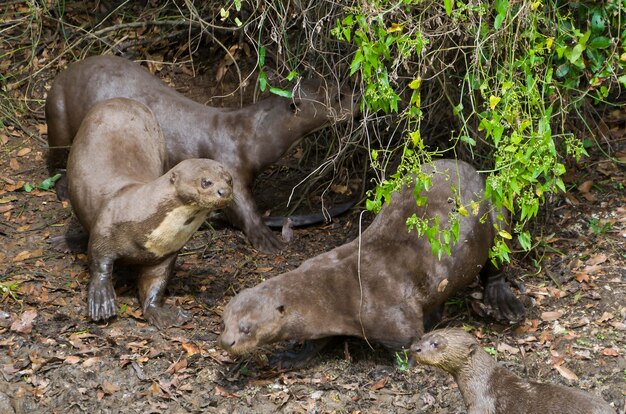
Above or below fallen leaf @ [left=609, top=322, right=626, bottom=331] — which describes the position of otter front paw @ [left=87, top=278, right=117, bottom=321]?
below

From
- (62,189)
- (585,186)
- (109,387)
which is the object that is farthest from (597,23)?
(62,189)

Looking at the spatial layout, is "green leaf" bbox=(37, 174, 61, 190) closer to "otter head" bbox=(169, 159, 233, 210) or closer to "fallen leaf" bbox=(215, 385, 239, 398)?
"otter head" bbox=(169, 159, 233, 210)

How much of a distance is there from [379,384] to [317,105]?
8.41 feet

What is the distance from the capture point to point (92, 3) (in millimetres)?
9570

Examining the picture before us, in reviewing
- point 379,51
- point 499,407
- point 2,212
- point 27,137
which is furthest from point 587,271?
point 27,137

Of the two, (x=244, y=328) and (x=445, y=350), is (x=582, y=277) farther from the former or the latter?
(x=244, y=328)

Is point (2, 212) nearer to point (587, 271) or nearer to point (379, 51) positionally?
point (379, 51)

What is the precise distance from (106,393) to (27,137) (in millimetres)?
3709

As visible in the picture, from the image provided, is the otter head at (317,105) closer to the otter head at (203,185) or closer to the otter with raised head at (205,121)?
the otter with raised head at (205,121)

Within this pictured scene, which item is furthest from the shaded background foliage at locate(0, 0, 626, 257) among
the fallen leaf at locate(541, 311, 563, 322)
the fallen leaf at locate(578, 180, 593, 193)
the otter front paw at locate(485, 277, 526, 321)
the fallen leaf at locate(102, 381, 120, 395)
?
the fallen leaf at locate(102, 381, 120, 395)

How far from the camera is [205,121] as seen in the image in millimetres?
7902

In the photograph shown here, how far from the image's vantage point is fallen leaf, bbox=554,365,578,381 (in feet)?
18.3

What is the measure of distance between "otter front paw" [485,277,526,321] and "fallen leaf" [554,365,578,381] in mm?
574

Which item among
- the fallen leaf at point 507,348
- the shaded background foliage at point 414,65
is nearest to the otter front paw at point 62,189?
the shaded background foliage at point 414,65
